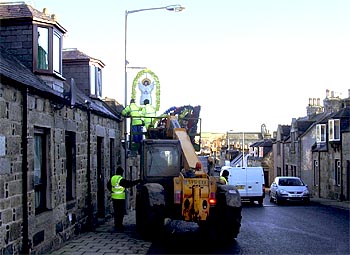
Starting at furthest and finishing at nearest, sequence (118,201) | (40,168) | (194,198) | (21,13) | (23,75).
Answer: (118,201)
(21,13)
(194,198)
(40,168)
(23,75)

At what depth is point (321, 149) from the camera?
116ft

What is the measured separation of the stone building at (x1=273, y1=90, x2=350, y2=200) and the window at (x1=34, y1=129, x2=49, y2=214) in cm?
2382

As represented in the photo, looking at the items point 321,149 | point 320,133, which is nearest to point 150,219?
point 321,149

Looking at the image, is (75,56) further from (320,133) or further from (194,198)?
(320,133)

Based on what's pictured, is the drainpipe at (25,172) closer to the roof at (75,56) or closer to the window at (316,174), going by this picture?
the roof at (75,56)

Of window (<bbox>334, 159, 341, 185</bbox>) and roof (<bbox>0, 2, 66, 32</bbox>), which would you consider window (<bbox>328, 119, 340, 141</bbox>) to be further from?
roof (<bbox>0, 2, 66, 32</bbox>)

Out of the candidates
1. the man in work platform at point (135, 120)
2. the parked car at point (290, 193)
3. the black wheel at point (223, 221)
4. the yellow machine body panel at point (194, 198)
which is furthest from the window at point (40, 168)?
the parked car at point (290, 193)

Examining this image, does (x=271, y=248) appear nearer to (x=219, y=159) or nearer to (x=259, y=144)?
(x=259, y=144)

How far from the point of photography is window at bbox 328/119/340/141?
32.0 metres

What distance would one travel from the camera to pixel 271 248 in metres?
11.4

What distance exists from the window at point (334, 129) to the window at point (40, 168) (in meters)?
25.3

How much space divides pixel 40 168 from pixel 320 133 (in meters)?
29.6

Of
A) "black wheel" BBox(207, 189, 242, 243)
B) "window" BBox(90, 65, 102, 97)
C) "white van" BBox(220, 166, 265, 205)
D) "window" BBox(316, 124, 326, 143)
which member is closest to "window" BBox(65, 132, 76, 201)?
"black wheel" BBox(207, 189, 242, 243)

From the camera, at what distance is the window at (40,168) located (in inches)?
397
